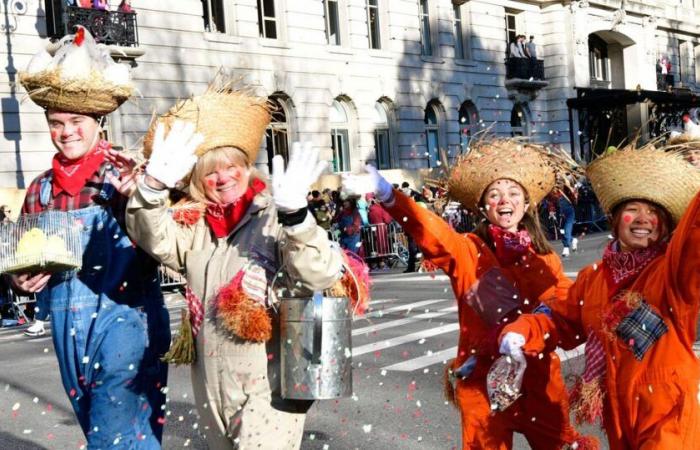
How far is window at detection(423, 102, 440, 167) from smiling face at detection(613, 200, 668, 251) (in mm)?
27025

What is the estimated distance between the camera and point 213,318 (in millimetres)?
3654

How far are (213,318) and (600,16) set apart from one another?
124 feet

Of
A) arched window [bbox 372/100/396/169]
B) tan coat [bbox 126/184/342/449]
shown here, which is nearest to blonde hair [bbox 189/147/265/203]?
tan coat [bbox 126/184/342/449]

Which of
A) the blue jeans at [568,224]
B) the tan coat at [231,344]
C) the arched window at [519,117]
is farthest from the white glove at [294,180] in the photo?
the arched window at [519,117]

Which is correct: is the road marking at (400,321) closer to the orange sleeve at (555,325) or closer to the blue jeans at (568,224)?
the orange sleeve at (555,325)

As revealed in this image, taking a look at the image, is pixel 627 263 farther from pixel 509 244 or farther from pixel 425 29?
pixel 425 29

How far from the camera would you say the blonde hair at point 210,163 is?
12.4 feet

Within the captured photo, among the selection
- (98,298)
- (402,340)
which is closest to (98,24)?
(402,340)

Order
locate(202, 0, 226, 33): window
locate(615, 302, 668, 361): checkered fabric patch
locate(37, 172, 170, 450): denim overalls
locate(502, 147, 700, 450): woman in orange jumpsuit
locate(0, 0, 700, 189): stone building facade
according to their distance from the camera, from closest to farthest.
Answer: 1. locate(502, 147, 700, 450): woman in orange jumpsuit
2. locate(615, 302, 668, 361): checkered fabric patch
3. locate(37, 172, 170, 450): denim overalls
4. locate(0, 0, 700, 189): stone building facade
5. locate(202, 0, 226, 33): window

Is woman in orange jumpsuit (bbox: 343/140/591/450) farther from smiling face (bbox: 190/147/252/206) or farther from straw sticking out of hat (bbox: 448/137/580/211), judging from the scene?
smiling face (bbox: 190/147/252/206)

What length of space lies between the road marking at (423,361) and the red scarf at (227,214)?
478 cm

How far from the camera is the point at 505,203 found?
465 centimetres

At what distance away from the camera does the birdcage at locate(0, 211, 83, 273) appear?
381cm

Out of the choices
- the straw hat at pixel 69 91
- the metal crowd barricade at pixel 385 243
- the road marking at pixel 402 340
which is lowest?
the road marking at pixel 402 340
